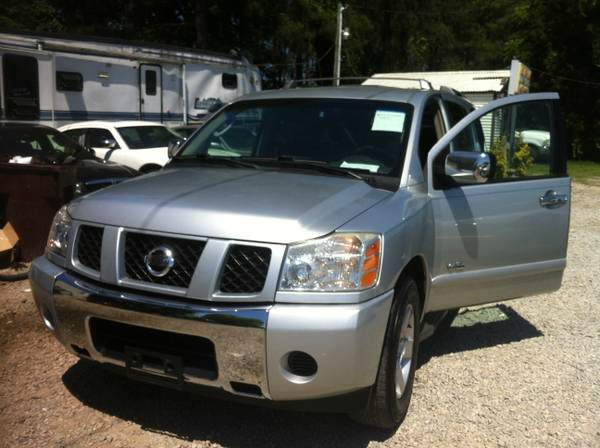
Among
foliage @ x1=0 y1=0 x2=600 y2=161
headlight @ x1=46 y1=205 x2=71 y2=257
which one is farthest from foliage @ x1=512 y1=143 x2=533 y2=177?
foliage @ x1=0 y1=0 x2=600 y2=161

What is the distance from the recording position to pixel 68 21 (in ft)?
87.1

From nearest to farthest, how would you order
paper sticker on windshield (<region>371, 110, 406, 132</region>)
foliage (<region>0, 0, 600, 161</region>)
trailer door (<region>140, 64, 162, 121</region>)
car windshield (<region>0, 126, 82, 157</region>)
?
paper sticker on windshield (<region>371, 110, 406, 132</region>)
car windshield (<region>0, 126, 82, 157</region>)
trailer door (<region>140, 64, 162, 121</region>)
foliage (<region>0, 0, 600, 161</region>)

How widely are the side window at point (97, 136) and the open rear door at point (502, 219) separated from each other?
26.7 feet

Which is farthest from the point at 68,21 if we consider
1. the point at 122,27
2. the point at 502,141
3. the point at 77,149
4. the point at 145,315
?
the point at 145,315

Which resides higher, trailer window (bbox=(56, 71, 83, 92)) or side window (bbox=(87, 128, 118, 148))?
trailer window (bbox=(56, 71, 83, 92))

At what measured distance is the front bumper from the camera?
264 cm

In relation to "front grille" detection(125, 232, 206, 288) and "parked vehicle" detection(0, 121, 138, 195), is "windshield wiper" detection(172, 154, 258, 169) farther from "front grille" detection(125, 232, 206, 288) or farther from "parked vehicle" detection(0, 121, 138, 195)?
"parked vehicle" detection(0, 121, 138, 195)

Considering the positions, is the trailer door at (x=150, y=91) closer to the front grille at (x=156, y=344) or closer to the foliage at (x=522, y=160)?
the foliage at (x=522, y=160)

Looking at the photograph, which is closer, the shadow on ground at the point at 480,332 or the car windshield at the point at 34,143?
the shadow on ground at the point at 480,332

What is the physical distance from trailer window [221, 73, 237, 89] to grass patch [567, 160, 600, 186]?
10.4 meters

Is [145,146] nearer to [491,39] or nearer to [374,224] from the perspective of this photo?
[374,224]

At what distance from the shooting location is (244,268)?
107 inches

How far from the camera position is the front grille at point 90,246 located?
3.04 m

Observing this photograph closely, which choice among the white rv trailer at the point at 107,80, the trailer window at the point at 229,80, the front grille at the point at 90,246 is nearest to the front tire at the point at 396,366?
the front grille at the point at 90,246
